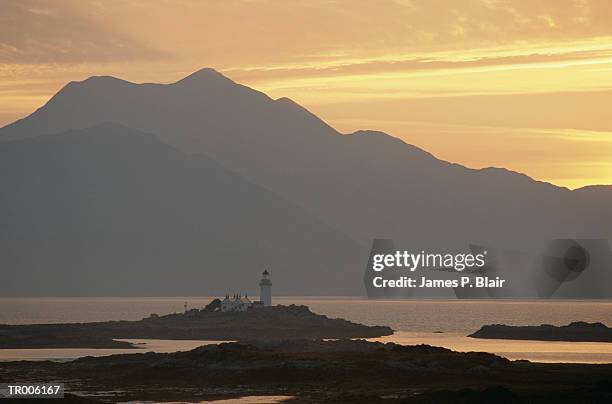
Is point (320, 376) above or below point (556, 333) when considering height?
below

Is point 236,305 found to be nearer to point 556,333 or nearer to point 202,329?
point 202,329

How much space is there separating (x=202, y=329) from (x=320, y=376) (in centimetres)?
7758

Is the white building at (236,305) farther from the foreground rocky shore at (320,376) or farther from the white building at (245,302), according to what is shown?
the foreground rocky shore at (320,376)

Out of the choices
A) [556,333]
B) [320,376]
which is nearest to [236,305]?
[556,333]

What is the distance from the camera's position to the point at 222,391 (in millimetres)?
84062

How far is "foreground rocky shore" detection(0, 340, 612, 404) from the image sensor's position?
78.2 meters

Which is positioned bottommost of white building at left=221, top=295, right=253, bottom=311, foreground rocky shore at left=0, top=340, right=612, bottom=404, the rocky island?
foreground rocky shore at left=0, top=340, right=612, bottom=404

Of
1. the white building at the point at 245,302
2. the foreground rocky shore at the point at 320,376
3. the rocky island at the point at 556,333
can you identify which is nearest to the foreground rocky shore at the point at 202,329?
the white building at the point at 245,302

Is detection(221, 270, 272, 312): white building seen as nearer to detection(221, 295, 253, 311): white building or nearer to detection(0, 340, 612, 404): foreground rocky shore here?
detection(221, 295, 253, 311): white building

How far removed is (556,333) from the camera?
6757 inches

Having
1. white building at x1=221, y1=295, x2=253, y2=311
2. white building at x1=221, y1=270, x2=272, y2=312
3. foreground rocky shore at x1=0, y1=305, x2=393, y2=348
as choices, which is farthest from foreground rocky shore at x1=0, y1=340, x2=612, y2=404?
white building at x1=221, y1=270, x2=272, y2=312

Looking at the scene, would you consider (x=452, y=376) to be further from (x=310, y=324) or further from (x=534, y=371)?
(x=310, y=324)

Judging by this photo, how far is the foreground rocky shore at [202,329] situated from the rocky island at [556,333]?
14.5m

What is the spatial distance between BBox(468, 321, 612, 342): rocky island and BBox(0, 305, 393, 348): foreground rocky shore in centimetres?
1453
